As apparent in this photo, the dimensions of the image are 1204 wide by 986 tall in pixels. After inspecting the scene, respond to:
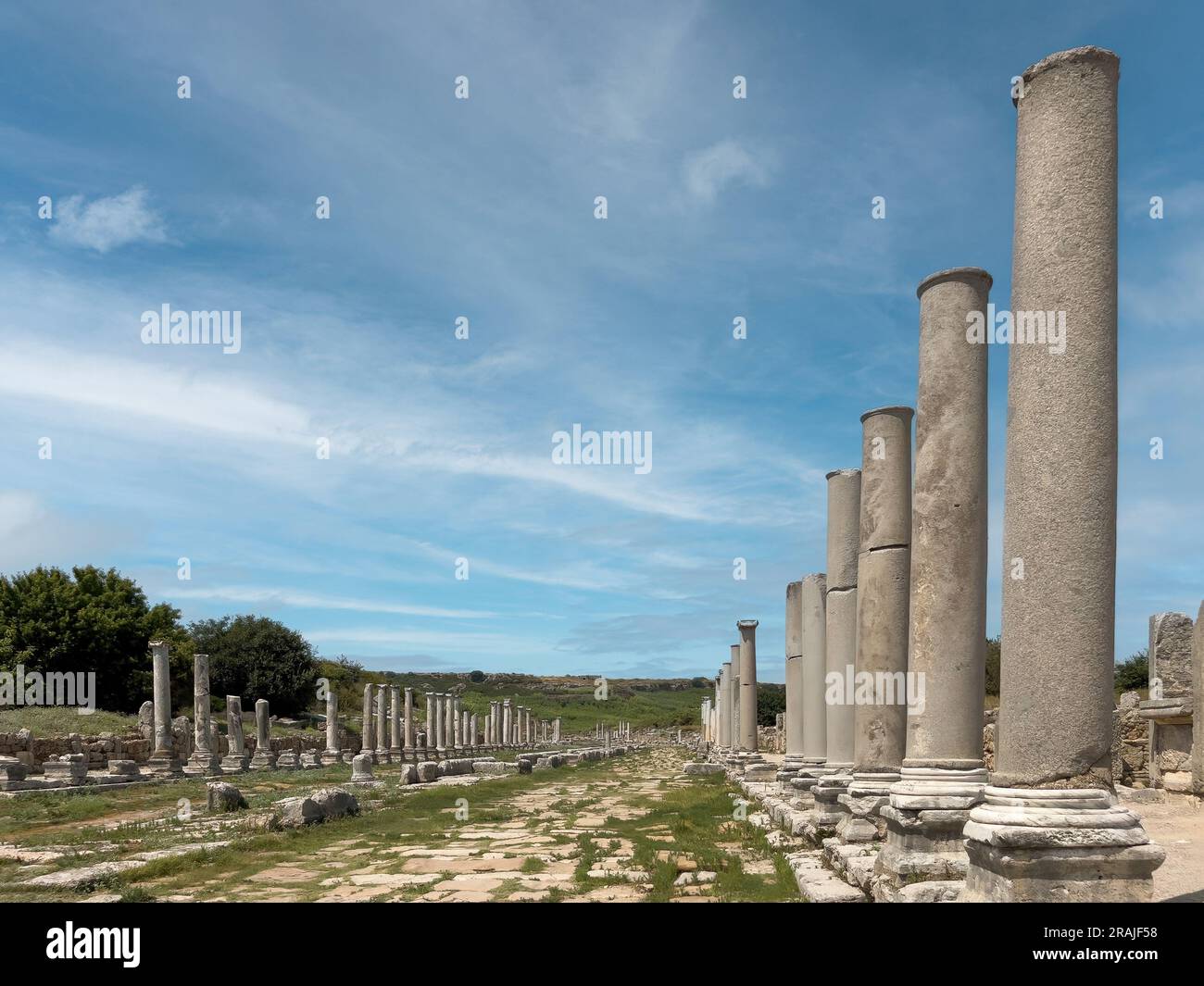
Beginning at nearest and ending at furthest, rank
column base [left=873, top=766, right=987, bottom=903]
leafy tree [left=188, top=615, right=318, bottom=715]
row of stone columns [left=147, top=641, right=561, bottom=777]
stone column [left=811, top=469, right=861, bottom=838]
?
column base [left=873, top=766, right=987, bottom=903]
stone column [left=811, top=469, right=861, bottom=838]
row of stone columns [left=147, top=641, right=561, bottom=777]
leafy tree [left=188, top=615, right=318, bottom=715]

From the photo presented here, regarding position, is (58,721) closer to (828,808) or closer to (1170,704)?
(828,808)

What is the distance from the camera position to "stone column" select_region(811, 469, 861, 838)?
1364 centimetres

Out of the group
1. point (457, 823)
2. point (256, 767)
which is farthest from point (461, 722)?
point (457, 823)

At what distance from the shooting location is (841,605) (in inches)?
560

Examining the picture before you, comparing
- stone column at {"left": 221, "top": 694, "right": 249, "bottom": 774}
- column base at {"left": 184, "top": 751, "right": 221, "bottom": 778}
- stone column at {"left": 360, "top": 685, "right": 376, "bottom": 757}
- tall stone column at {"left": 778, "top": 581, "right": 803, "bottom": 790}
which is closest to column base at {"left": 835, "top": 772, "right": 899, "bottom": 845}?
tall stone column at {"left": 778, "top": 581, "right": 803, "bottom": 790}

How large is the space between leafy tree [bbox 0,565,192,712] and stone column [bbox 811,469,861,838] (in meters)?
40.1

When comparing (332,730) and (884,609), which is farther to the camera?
(332,730)

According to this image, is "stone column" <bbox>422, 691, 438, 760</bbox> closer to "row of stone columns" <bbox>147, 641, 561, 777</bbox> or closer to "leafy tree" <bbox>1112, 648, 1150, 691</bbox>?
"row of stone columns" <bbox>147, 641, 561, 777</bbox>

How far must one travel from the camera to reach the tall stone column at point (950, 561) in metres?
8.54

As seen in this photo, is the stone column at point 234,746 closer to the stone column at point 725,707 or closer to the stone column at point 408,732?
the stone column at point 408,732

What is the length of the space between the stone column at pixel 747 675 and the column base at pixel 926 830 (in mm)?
19167

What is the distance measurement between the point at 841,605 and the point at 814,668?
291 cm

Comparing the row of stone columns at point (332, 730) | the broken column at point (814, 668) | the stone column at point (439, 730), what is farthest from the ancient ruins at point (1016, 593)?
the stone column at point (439, 730)

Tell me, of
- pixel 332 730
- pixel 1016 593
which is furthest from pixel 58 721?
pixel 1016 593
